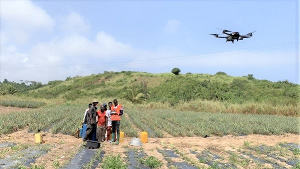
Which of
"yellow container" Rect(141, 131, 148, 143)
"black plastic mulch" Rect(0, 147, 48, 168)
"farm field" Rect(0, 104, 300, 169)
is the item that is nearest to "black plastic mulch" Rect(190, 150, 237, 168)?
"farm field" Rect(0, 104, 300, 169)

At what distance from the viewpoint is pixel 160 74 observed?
6391cm

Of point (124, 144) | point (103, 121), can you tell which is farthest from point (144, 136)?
point (103, 121)

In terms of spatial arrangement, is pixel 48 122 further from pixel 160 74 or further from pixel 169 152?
pixel 160 74

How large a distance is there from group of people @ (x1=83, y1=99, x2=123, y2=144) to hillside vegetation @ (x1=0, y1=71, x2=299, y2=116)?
19.9 meters

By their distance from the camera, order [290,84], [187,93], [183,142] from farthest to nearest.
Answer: [290,84], [187,93], [183,142]

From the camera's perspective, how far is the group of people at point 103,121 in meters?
11.1

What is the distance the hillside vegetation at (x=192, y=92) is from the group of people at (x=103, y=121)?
19920mm

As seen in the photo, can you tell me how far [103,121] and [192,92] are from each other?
3164 centimetres

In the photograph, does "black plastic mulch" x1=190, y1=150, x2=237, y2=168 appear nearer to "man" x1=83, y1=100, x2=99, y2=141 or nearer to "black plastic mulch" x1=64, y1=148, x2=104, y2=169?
"black plastic mulch" x1=64, y1=148, x2=104, y2=169

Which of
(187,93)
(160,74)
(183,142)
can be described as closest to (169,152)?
(183,142)

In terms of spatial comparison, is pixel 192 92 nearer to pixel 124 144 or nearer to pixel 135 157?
pixel 124 144

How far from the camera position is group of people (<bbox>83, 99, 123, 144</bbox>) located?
11.1m

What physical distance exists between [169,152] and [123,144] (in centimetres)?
208

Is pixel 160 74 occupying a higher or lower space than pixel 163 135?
higher
